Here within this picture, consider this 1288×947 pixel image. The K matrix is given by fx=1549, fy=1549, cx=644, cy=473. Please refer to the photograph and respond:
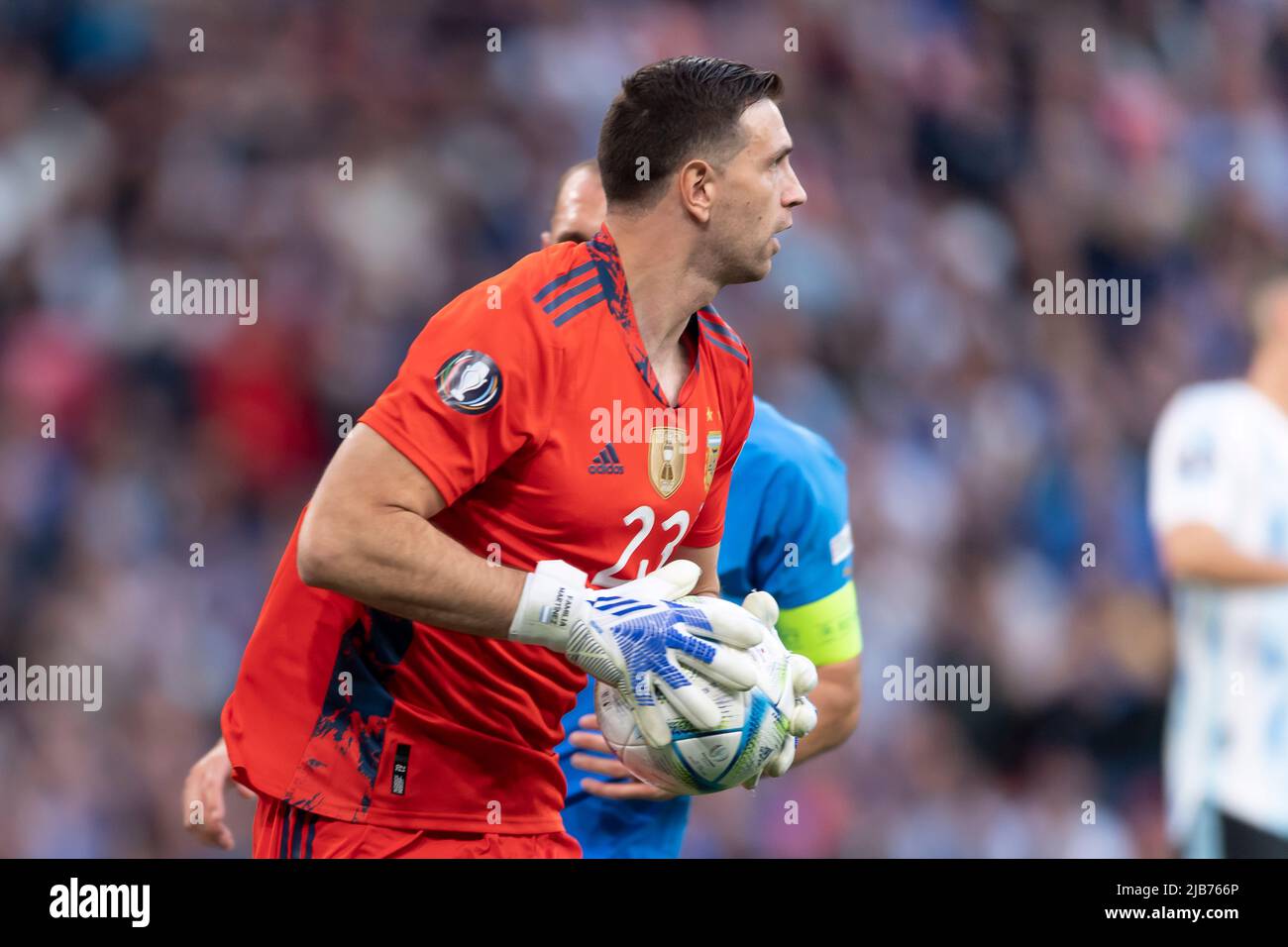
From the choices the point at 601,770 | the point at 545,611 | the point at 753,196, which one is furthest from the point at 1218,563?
the point at 545,611

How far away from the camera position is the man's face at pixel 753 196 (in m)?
2.90

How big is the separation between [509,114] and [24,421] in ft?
7.95

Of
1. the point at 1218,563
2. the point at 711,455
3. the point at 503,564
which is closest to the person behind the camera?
the point at 503,564

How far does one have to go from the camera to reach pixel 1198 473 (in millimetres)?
4699

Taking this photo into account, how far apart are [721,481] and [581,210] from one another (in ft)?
3.56

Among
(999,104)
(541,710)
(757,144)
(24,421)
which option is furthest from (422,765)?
(999,104)

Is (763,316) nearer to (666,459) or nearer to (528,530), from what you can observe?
(666,459)

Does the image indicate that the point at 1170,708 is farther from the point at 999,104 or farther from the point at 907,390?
the point at 999,104

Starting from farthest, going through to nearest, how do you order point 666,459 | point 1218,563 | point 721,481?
point 1218,563, point 721,481, point 666,459

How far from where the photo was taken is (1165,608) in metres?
6.72

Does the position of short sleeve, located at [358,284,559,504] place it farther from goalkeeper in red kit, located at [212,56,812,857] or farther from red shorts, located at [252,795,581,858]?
red shorts, located at [252,795,581,858]

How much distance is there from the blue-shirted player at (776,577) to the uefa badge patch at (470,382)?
4.35 ft

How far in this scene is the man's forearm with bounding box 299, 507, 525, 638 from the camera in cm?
247

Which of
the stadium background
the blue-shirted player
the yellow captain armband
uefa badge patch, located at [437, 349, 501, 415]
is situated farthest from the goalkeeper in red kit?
the stadium background
